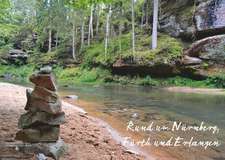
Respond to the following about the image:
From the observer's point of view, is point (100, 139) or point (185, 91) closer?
point (100, 139)

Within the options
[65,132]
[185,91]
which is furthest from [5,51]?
[65,132]

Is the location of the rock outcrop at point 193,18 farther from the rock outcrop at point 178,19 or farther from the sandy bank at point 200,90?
the sandy bank at point 200,90

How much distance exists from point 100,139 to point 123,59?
24157 millimetres

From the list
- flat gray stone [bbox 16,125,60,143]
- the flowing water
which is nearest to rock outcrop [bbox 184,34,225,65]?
the flowing water

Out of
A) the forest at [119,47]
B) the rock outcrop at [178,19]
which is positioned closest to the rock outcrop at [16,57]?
the forest at [119,47]

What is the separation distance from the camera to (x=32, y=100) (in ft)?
21.2

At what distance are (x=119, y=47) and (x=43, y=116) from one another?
98.1ft

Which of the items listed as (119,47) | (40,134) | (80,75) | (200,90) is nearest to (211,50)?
(200,90)

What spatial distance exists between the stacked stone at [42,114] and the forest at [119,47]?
566 cm

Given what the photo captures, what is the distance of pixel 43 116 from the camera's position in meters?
6.32

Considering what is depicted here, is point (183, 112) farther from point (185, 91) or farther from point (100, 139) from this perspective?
point (185, 91)

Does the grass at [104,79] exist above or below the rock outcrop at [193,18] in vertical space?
below

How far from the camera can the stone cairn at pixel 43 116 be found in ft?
20.6

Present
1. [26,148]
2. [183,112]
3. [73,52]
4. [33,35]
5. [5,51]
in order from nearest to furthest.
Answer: [26,148] → [183,112] → [73,52] → [5,51] → [33,35]
